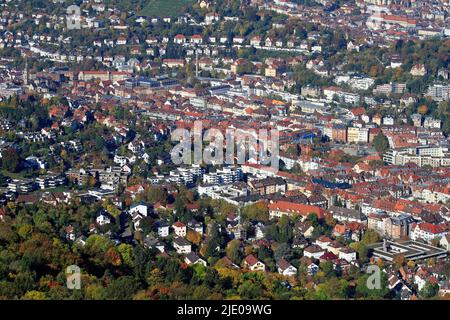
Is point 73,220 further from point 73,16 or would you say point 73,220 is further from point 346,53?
point 73,16

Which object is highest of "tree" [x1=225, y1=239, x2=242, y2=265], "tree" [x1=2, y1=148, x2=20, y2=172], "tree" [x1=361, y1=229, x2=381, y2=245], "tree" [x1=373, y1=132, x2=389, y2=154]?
"tree" [x1=225, y1=239, x2=242, y2=265]

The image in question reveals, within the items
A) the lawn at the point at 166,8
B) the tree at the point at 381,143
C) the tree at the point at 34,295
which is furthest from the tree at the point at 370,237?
the lawn at the point at 166,8

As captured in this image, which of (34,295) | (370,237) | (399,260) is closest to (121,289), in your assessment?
(34,295)

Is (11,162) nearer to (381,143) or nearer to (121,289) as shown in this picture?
(381,143)

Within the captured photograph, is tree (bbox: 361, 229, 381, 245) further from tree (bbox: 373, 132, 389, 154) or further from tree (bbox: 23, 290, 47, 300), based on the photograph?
tree (bbox: 23, 290, 47, 300)

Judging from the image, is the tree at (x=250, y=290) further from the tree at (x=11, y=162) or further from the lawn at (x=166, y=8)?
the lawn at (x=166, y=8)

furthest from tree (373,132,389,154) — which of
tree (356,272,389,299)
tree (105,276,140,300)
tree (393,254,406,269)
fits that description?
tree (105,276,140,300)

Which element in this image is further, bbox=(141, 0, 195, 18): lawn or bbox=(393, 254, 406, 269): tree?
bbox=(141, 0, 195, 18): lawn
